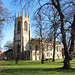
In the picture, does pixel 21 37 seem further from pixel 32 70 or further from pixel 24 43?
pixel 32 70

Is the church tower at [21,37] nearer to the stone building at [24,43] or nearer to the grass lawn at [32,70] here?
the stone building at [24,43]

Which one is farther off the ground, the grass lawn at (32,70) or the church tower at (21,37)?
the church tower at (21,37)

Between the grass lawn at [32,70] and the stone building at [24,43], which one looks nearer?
the grass lawn at [32,70]

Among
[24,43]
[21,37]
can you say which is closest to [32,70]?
[24,43]

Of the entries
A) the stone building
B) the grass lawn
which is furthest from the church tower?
the grass lawn

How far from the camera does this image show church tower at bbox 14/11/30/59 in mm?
72562

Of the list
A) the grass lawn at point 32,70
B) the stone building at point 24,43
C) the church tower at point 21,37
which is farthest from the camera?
the church tower at point 21,37

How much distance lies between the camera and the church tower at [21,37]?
72562 millimetres

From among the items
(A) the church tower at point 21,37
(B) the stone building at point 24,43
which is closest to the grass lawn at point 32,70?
(B) the stone building at point 24,43

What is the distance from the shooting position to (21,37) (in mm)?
75062

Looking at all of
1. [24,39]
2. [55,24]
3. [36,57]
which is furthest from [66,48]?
[24,39]

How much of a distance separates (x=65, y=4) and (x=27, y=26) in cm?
6322

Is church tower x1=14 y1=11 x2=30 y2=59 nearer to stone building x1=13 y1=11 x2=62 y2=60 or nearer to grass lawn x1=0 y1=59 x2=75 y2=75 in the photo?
stone building x1=13 y1=11 x2=62 y2=60

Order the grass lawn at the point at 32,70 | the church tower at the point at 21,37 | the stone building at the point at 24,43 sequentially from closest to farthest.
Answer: the grass lawn at the point at 32,70
the stone building at the point at 24,43
the church tower at the point at 21,37
